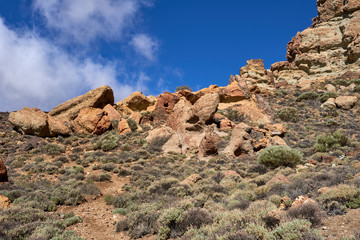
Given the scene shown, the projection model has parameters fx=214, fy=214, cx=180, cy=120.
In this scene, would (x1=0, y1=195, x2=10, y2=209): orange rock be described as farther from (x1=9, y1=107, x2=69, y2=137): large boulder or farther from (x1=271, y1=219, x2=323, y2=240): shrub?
(x1=9, y1=107, x2=69, y2=137): large boulder

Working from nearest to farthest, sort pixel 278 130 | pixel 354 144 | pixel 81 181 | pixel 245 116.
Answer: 1. pixel 81 181
2. pixel 354 144
3. pixel 278 130
4. pixel 245 116

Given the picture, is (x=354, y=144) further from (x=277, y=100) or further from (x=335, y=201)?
(x=277, y=100)

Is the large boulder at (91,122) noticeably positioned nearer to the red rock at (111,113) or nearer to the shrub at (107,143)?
the red rock at (111,113)

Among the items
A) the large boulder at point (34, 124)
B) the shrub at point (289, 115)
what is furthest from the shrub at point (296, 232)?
the shrub at point (289, 115)

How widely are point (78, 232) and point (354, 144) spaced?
644 inches

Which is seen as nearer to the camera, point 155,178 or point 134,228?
point 134,228

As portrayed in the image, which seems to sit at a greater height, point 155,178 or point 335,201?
point 155,178

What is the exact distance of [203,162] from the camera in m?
14.4

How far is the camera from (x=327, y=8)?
135 ft

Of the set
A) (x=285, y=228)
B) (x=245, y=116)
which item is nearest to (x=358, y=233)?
(x=285, y=228)

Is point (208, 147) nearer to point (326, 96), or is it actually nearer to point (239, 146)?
point (239, 146)

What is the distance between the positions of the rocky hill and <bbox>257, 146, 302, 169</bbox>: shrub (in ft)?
0.18

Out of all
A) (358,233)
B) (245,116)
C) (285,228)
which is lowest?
(358,233)

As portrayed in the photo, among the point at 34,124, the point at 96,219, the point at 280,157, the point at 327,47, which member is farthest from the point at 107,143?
the point at 327,47
